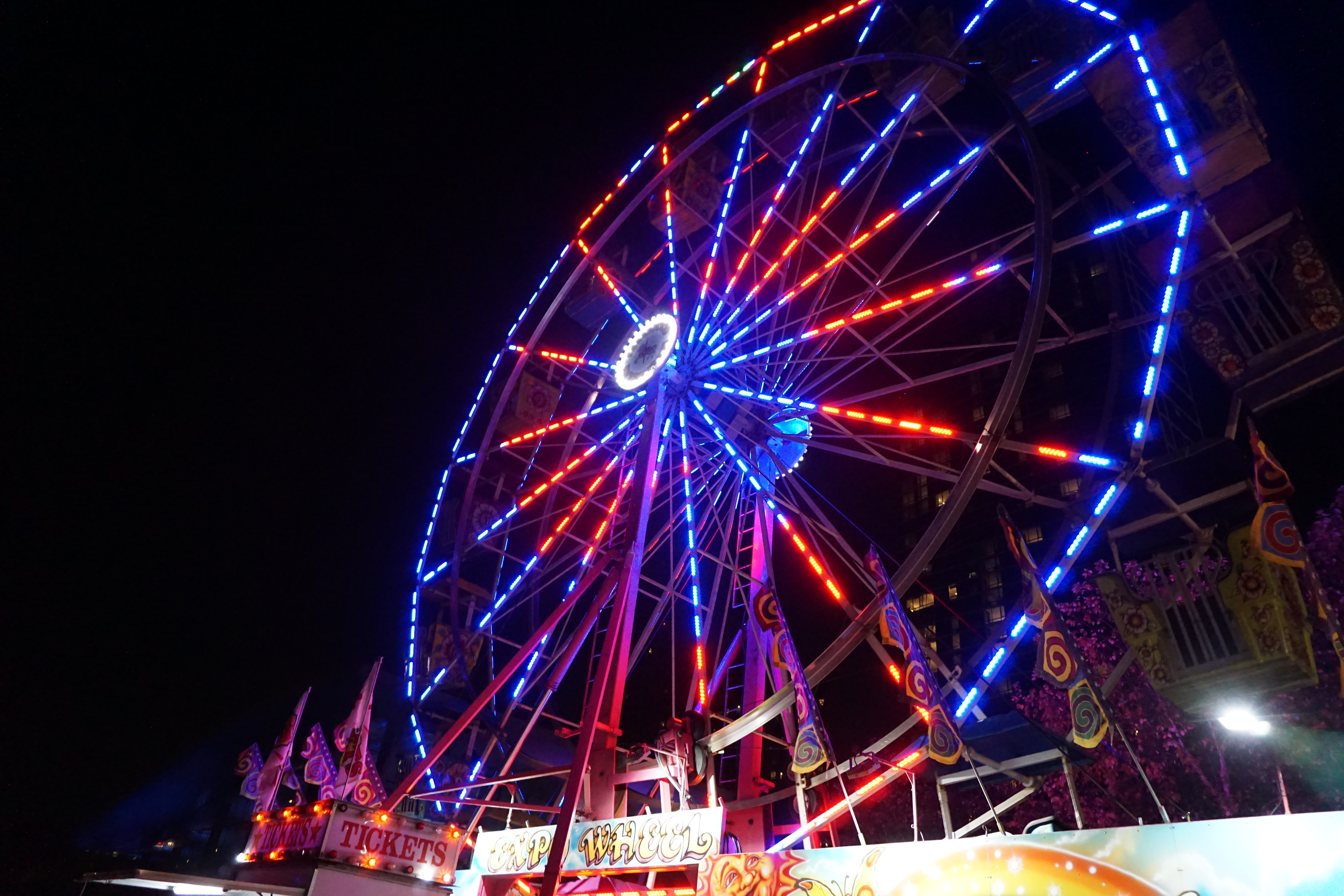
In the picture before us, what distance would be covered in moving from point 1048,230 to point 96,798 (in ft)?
69.5

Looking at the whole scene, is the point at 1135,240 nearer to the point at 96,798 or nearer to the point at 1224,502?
the point at 1224,502

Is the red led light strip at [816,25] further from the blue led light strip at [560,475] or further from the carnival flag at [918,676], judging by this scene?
the carnival flag at [918,676]

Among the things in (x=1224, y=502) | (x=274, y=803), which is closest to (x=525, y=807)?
(x=274, y=803)

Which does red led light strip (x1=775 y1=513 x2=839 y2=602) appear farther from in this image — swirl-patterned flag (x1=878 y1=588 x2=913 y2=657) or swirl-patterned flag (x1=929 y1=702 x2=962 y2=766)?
swirl-patterned flag (x1=929 y1=702 x2=962 y2=766)

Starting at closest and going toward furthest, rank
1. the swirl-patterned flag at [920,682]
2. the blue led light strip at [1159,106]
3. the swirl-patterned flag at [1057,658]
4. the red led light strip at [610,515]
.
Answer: the swirl-patterned flag at [1057,658] → the swirl-patterned flag at [920,682] → the blue led light strip at [1159,106] → the red led light strip at [610,515]

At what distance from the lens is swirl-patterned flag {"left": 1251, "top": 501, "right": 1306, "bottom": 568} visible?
20.1 ft

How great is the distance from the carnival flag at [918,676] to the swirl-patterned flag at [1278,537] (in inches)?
108

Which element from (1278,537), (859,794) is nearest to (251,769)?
(859,794)

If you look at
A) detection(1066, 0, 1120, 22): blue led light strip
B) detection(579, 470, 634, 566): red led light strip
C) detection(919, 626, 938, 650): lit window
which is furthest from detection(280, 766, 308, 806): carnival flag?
detection(919, 626, 938, 650): lit window

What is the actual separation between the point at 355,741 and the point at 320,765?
4.47 ft

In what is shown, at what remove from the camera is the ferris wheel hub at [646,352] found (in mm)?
11734

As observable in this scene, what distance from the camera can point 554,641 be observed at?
14.3 meters

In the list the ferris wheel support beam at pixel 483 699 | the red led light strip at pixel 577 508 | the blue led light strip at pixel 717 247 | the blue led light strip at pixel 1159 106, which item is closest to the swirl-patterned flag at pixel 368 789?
the ferris wheel support beam at pixel 483 699

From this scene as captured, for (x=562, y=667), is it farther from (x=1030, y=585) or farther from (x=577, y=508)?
(x=1030, y=585)
